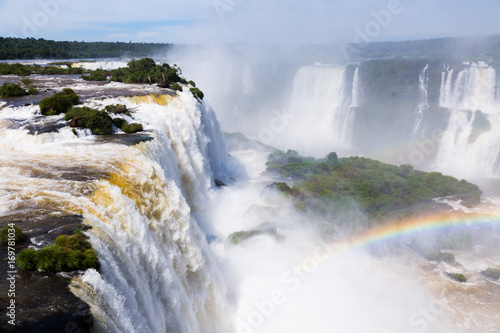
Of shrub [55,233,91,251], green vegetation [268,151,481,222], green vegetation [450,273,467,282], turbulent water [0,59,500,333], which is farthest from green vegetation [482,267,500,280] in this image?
shrub [55,233,91,251]

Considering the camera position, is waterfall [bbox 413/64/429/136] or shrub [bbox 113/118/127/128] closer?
shrub [bbox 113/118/127/128]

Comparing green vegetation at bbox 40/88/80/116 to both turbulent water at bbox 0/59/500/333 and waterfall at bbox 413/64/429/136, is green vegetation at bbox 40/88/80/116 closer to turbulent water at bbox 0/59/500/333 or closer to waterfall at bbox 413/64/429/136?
turbulent water at bbox 0/59/500/333

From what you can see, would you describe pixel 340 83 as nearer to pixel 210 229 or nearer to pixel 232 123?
pixel 232 123

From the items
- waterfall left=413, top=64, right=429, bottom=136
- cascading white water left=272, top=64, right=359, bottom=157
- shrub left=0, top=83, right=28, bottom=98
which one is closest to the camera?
shrub left=0, top=83, right=28, bottom=98

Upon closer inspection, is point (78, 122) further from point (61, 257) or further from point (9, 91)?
point (61, 257)

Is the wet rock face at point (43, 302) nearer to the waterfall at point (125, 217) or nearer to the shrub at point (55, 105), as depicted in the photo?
the waterfall at point (125, 217)

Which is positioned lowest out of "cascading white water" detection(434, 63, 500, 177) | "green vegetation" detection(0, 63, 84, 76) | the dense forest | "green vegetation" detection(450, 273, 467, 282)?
"green vegetation" detection(450, 273, 467, 282)
